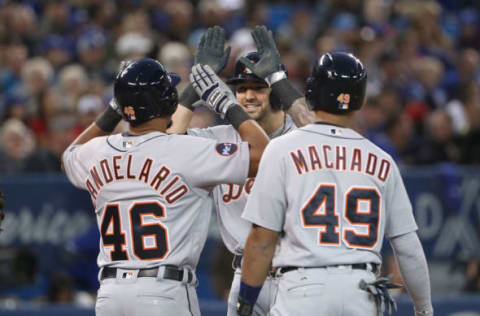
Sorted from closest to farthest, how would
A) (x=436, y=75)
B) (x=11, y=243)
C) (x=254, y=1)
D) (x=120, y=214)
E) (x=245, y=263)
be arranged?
(x=245, y=263) → (x=120, y=214) → (x=11, y=243) → (x=436, y=75) → (x=254, y=1)

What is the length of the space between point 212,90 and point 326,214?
1.15 meters

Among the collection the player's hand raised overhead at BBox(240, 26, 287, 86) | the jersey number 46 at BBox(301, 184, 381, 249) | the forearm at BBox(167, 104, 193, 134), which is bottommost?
the jersey number 46 at BBox(301, 184, 381, 249)

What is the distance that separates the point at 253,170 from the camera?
5.23 m

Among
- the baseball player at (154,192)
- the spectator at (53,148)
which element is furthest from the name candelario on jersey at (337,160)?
the spectator at (53,148)

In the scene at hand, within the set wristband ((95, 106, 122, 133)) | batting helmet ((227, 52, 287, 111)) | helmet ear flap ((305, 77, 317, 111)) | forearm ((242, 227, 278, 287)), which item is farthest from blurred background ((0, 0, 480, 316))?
helmet ear flap ((305, 77, 317, 111))

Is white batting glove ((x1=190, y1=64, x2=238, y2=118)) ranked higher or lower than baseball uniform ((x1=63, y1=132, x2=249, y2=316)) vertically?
higher

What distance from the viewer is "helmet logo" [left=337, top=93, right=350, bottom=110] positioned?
194 inches

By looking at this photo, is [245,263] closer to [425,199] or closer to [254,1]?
[425,199]

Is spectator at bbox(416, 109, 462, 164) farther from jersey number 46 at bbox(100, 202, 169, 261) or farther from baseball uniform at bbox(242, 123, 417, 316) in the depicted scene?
jersey number 46 at bbox(100, 202, 169, 261)

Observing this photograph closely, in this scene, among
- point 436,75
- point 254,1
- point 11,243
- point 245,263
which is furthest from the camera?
point 254,1

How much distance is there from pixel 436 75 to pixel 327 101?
851 centimetres

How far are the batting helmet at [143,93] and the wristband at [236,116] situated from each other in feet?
1.05

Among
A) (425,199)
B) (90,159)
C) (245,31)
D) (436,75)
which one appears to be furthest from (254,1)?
(90,159)

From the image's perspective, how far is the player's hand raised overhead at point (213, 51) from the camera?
225 inches
